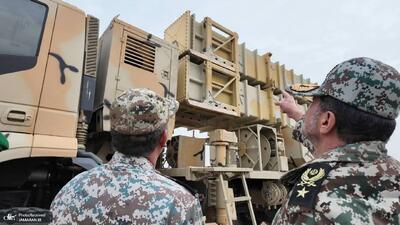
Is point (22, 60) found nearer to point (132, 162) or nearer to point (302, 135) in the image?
point (132, 162)

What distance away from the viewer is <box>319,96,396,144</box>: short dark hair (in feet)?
3.14

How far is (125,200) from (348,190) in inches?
25.9

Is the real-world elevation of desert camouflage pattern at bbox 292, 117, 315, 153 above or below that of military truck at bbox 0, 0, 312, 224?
below

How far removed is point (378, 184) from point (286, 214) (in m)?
0.25

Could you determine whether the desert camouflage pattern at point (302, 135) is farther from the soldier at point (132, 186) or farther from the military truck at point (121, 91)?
the military truck at point (121, 91)

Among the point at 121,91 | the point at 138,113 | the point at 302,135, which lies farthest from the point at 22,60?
the point at 302,135

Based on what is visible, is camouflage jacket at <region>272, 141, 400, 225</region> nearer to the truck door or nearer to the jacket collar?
the jacket collar

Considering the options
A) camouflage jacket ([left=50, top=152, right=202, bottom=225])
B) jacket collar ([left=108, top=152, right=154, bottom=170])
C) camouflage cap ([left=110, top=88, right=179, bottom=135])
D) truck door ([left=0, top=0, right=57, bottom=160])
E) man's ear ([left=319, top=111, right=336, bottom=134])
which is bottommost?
camouflage jacket ([left=50, top=152, right=202, bottom=225])

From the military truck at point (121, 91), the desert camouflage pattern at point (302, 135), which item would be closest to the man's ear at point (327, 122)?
the desert camouflage pattern at point (302, 135)

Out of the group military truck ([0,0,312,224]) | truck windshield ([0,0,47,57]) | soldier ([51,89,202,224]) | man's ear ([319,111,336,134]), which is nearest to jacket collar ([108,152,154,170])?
soldier ([51,89,202,224])

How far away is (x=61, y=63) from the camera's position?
2.81 meters

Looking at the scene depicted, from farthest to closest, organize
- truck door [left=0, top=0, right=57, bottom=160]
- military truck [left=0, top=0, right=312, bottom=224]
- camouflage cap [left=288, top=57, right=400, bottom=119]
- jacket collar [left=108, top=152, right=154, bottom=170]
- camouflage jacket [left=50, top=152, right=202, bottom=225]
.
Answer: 1. military truck [left=0, top=0, right=312, bottom=224]
2. truck door [left=0, top=0, right=57, bottom=160]
3. jacket collar [left=108, top=152, right=154, bottom=170]
4. camouflage jacket [left=50, top=152, right=202, bottom=225]
5. camouflage cap [left=288, top=57, right=400, bottom=119]

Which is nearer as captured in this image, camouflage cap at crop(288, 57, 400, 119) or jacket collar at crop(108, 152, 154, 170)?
camouflage cap at crop(288, 57, 400, 119)

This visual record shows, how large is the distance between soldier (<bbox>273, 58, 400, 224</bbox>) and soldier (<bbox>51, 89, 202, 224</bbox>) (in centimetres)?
35
